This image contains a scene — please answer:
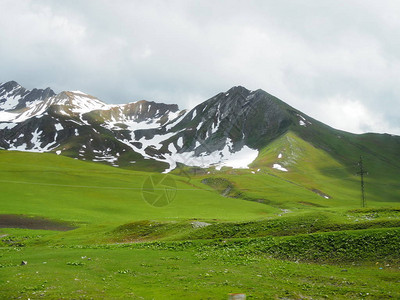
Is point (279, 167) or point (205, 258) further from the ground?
point (279, 167)

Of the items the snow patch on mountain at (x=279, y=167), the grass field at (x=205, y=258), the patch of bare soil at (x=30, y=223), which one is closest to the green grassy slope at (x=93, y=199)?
Answer: the grass field at (x=205, y=258)

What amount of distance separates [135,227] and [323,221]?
2777 cm

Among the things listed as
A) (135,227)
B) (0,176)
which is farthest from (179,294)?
(0,176)

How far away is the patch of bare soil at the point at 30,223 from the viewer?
57156 mm

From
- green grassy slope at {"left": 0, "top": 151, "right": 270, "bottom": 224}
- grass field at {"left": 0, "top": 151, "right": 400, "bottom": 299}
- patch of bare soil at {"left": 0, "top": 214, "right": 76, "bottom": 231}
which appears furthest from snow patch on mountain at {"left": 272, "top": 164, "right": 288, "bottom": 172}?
patch of bare soil at {"left": 0, "top": 214, "right": 76, "bottom": 231}

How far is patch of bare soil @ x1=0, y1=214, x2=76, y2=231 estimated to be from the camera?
57.2 metres

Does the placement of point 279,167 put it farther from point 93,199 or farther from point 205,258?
point 205,258

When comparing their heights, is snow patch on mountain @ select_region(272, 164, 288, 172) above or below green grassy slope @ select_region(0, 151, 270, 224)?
above

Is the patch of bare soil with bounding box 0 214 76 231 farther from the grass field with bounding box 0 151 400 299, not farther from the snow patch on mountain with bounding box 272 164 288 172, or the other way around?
the snow patch on mountain with bounding box 272 164 288 172

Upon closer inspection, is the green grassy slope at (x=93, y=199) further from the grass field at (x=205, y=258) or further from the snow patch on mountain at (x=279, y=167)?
the snow patch on mountain at (x=279, y=167)

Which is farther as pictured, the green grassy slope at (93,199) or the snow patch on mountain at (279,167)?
the snow patch on mountain at (279,167)

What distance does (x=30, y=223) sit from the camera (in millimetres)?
59438

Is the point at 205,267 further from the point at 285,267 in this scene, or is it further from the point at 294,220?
the point at 294,220

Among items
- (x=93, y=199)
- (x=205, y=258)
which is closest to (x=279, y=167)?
(x=93, y=199)
